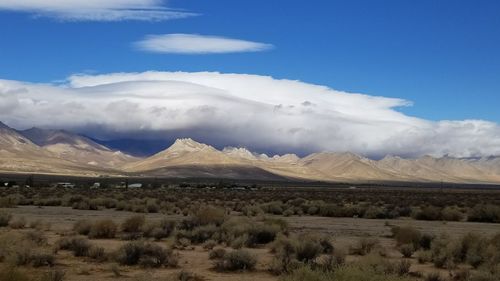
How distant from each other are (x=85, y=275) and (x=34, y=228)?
13.5 m

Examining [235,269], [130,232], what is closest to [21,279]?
[235,269]

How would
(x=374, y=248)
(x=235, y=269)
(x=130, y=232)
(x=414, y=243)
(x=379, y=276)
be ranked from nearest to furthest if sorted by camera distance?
(x=379, y=276) → (x=235, y=269) → (x=374, y=248) → (x=414, y=243) → (x=130, y=232)

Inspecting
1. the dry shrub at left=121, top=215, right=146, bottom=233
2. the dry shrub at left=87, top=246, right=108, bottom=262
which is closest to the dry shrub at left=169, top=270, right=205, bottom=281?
the dry shrub at left=87, top=246, right=108, bottom=262

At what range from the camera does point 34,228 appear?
30.6m

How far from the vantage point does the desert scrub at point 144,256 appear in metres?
20.3

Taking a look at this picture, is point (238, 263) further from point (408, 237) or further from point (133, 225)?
point (133, 225)

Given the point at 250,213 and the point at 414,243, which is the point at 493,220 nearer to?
the point at 250,213

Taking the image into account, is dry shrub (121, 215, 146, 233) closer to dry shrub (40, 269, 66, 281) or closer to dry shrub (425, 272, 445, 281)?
dry shrub (40, 269, 66, 281)

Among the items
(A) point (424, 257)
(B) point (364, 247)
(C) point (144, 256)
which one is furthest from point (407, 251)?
(C) point (144, 256)

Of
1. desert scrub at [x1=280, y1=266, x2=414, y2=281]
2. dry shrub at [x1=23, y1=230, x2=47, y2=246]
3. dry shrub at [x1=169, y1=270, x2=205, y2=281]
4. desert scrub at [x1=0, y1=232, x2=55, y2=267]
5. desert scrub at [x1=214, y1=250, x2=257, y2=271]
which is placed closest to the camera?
Result: desert scrub at [x1=280, y1=266, x2=414, y2=281]

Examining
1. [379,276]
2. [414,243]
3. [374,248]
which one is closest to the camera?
[379,276]

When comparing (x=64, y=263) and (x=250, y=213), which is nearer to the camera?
(x=64, y=263)

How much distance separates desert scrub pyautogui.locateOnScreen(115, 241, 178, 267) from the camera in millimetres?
20253

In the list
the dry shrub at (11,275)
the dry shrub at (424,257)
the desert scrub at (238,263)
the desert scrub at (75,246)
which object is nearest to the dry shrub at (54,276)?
the dry shrub at (11,275)
